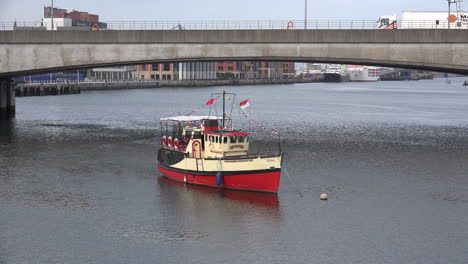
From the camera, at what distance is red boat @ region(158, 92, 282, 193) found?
4267 centimetres

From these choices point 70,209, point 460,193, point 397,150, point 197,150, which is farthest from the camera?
point 397,150

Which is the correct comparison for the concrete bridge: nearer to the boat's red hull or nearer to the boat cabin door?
the boat cabin door

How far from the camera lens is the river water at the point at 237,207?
31219 mm

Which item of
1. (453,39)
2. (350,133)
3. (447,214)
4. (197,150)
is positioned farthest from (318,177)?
(350,133)

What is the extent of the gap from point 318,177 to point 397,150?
16.9 metres

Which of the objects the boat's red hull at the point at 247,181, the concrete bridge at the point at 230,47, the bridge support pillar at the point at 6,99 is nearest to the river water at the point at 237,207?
the boat's red hull at the point at 247,181

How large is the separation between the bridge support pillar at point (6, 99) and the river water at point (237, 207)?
25465 millimetres

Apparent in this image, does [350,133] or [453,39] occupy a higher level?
[453,39]

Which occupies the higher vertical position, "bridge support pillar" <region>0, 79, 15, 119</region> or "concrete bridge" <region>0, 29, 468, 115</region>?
"concrete bridge" <region>0, 29, 468, 115</region>

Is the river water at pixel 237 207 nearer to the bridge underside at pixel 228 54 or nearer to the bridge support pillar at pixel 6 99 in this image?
the bridge underside at pixel 228 54

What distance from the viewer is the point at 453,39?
63.8m

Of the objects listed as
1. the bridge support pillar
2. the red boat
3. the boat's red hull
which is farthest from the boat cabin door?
the bridge support pillar

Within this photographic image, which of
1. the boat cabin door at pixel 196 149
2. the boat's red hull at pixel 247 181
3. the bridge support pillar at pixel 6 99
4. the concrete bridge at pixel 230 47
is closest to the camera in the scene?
the boat's red hull at pixel 247 181

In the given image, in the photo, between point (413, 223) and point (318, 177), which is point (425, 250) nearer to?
point (413, 223)
